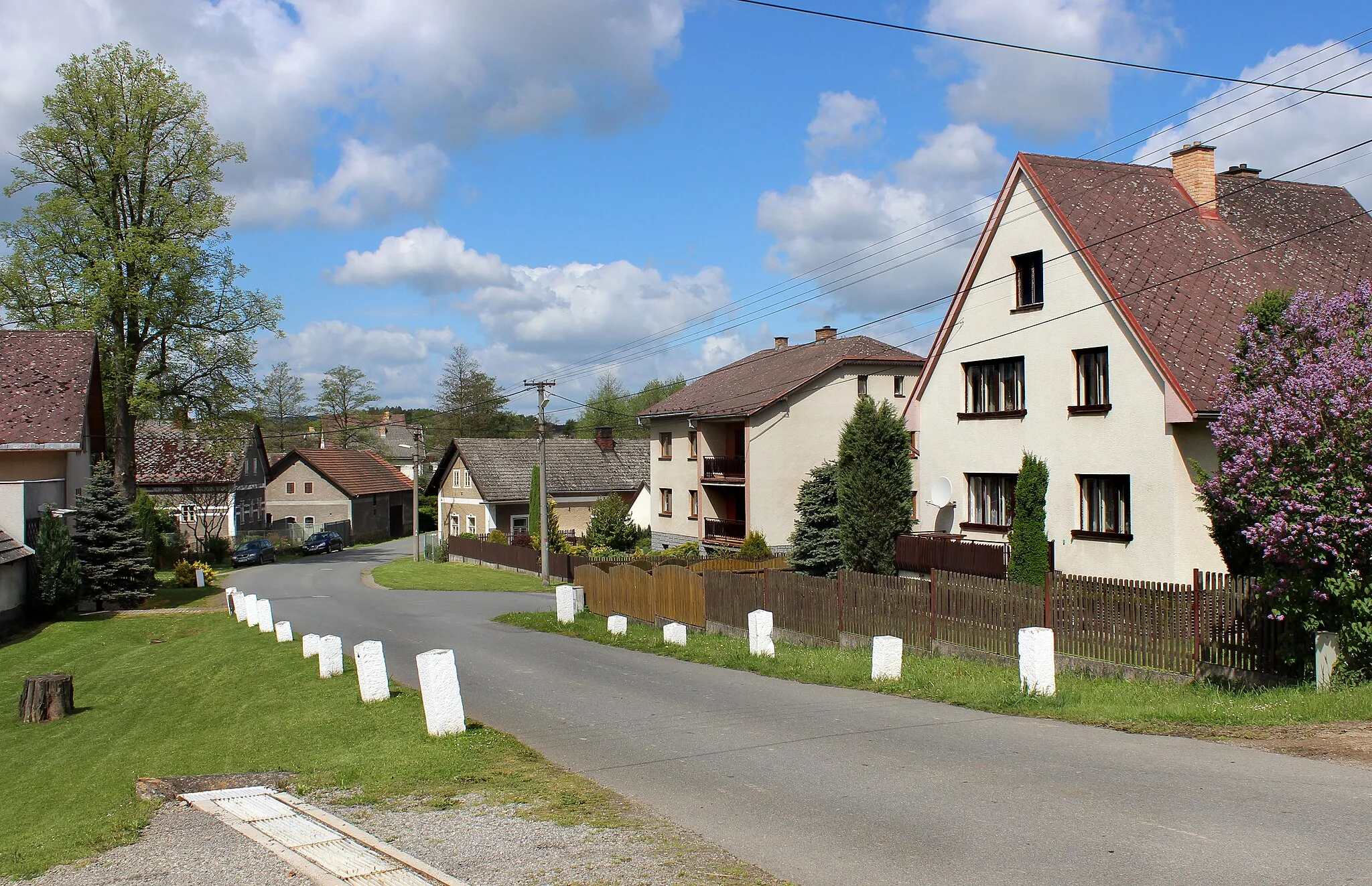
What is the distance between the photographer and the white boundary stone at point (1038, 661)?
1258 centimetres

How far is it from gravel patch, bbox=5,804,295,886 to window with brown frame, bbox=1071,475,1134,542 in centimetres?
1863

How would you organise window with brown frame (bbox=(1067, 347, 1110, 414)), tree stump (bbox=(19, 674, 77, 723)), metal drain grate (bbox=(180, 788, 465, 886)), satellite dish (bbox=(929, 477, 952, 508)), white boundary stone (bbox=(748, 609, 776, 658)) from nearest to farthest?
metal drain grate (bbox=(180, 788, 465, 886)) → tree stump (bbox=(19, 674, 77, 723)) → white boundary stone (bbox=(748, 609, 776, 658)) → window with brown frame (bbox=(1067, 347, 1110, 414)) → satellite dish (bbox=(929, 477, 952, 508))

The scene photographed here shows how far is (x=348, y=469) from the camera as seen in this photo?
72375mm

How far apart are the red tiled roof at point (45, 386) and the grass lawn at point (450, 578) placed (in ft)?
43.8

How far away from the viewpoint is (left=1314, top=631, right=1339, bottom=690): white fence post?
11.8m

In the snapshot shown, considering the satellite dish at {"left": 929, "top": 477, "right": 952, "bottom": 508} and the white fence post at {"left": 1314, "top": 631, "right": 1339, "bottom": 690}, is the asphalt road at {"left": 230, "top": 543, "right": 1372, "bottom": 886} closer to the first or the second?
the white fence post at {"left": 1314, "top": 631, "right": 1339, "bottom": 690}

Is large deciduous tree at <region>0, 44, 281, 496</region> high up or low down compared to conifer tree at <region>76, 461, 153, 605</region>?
up

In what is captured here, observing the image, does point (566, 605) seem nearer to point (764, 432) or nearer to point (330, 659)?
point (330, 659)

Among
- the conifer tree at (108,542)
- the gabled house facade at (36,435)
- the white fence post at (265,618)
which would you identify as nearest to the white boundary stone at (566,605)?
the white fence post at (265,618)

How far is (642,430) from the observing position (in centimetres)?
11700

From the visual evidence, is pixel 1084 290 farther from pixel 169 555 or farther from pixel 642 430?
pixel 642 430

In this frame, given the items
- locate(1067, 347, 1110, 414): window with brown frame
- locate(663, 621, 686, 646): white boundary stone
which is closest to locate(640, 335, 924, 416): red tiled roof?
locate(1067, 347, 1110, 414): window with brown frame

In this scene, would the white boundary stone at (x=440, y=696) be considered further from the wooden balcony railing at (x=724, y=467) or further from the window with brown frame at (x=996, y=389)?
the wooden balcony railing at (x=724, y=467)

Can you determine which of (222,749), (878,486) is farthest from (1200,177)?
(222,749)
